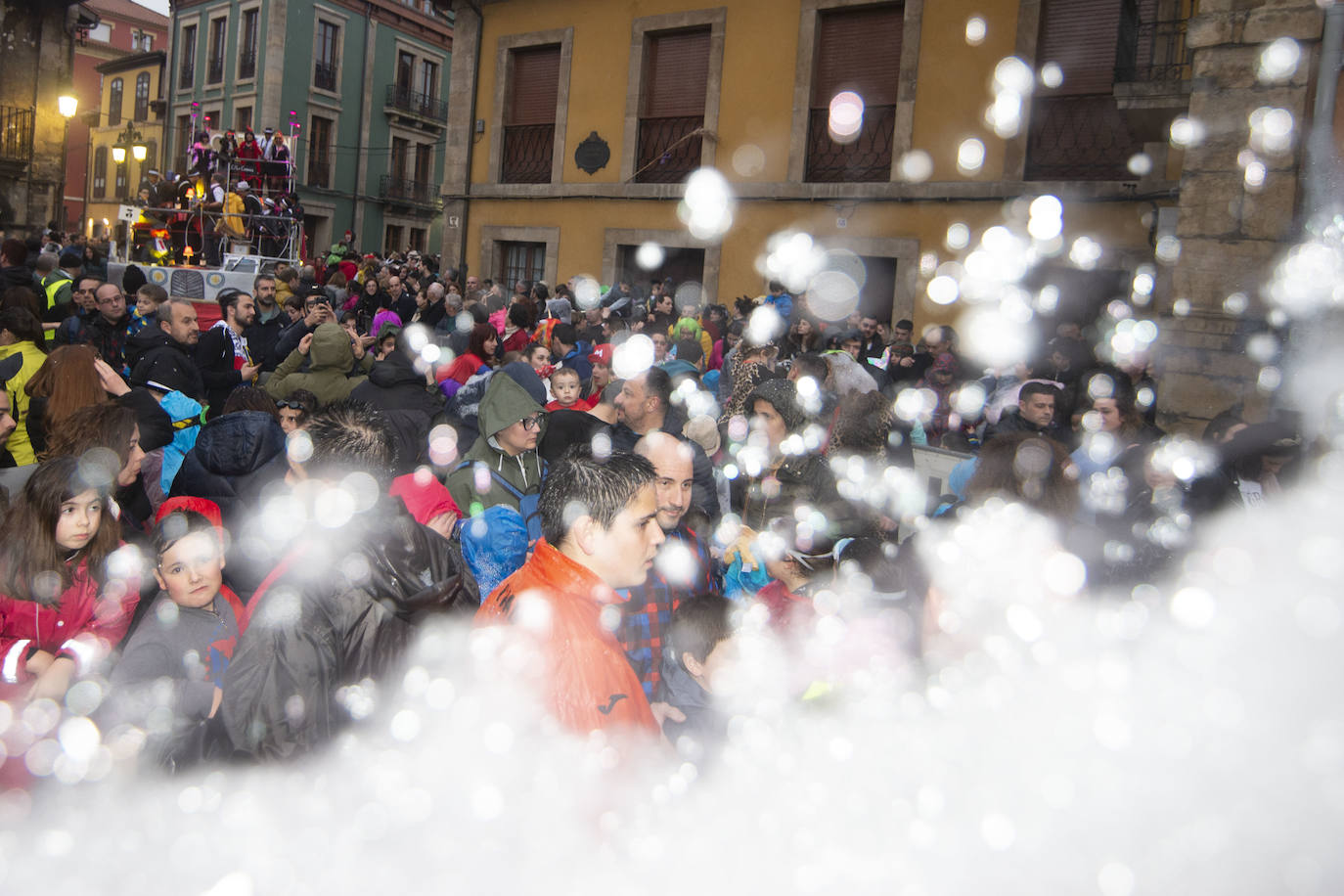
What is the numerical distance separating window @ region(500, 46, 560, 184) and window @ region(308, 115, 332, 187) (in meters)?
16.3

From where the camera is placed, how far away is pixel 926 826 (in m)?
3.00

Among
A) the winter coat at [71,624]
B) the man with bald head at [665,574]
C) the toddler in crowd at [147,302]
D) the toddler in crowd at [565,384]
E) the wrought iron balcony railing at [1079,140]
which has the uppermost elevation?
the wrought iron balcony railing at [1079,140]

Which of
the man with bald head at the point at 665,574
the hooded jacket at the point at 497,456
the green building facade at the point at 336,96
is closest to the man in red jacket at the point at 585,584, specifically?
the man with bald head at the point at 665,574

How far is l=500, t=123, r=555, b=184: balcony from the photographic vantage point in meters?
15.6

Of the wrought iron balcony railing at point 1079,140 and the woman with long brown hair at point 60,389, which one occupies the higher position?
the wrought iron balcony railing at point 1079,140

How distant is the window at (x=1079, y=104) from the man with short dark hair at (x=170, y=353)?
31.8 ft

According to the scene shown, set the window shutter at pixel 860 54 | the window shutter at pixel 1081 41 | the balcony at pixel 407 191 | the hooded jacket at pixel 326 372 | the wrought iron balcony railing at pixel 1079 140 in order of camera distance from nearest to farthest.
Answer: the hooded jacket at pixel 326 372, the wrought iron balcony railing at pixel 1079 140, the window shutter at pixel 1081 41, the window shutter at pixel 860 54, the balcony at pixel 407 191

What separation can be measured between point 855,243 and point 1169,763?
9813 mm

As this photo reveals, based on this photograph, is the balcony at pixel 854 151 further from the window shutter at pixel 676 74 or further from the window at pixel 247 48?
the window at pixel 247 48

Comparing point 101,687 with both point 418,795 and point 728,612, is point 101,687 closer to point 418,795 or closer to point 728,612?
point 418,795

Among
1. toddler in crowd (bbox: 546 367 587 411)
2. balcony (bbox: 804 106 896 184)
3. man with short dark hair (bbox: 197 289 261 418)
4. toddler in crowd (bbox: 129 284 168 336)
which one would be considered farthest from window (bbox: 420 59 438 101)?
toddler in crowd (bbox: 546 367 587 411)

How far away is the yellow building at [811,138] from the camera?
35.4 ft

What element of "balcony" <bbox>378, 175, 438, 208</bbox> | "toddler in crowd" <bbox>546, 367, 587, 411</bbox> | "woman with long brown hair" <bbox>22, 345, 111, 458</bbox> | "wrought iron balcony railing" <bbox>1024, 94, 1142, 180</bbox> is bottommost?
"woman with long brown hair" <bbox>22, 345, 111, 458</bbox>

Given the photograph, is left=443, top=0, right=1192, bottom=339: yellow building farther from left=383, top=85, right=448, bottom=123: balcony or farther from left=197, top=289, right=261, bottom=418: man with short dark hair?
left=383, top=85, right=448, bottom=123: balcony
